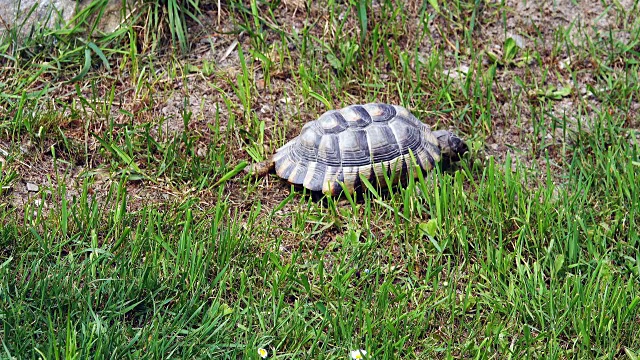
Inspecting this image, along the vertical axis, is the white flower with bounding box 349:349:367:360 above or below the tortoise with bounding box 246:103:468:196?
below

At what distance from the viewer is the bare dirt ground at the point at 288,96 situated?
4.48 metres

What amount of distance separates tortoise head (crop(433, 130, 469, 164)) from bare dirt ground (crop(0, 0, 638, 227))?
236 mm

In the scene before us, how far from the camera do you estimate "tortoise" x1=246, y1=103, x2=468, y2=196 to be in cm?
451

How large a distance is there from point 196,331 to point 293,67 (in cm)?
224

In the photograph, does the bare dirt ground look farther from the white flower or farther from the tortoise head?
the white flower

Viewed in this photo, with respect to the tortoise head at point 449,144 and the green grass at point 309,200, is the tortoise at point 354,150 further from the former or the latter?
the green grass at point 309,200

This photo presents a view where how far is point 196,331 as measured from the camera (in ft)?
11.6

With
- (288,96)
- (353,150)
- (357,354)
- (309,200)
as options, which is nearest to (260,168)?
(309,200)

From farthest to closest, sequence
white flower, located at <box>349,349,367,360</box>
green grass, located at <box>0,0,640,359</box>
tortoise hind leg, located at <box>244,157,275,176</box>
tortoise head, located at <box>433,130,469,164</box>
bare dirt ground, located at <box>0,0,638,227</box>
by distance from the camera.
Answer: tortoise head, located at <box>433,130,469,164</box>, tortoise hind leg, located at <box>244,157,275,176</box>, bare dirt ground, located at <box>0,0,638,227</box>, green grass, located at <box>0,0,640,359</box>, white flower, located at <box>349,349,367,360</box>

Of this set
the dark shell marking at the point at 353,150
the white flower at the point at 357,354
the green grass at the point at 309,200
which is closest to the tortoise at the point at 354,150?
the dark shell marking at the point at 353,150

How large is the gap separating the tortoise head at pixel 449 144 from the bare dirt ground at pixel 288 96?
0.77 feet

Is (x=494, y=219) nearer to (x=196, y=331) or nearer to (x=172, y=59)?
(x=196, y=331)

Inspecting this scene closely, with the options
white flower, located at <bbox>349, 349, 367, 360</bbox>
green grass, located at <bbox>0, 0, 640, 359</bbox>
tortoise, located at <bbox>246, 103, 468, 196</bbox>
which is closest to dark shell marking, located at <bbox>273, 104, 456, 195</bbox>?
tortoise, located at <bbox>246, 103, 468, 196</bbox>

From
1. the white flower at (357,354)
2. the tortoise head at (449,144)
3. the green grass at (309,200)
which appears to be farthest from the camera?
the tortoise head at (449,144)
